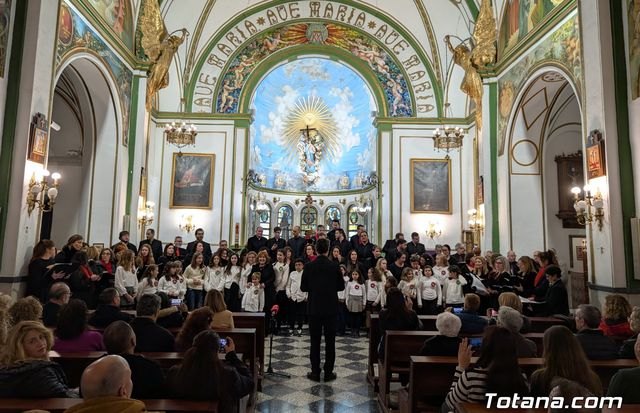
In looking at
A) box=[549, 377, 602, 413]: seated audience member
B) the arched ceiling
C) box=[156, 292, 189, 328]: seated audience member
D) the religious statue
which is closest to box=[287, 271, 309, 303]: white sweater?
box=[156, 292, 189, 328]: seated audience member

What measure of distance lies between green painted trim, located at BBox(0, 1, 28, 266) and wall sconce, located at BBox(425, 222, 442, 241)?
12.5 m

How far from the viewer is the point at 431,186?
16.0 metres

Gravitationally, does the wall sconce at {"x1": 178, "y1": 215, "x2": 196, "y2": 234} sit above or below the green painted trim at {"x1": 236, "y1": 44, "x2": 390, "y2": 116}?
below

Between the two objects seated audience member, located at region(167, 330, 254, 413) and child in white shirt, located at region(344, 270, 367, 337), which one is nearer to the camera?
seated audience member, located at region(167, 330, 254, 413)

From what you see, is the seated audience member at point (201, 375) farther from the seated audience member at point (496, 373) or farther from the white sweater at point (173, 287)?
the white sweater at point (173, 287)

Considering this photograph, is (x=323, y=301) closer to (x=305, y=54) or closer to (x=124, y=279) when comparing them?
(x=124, y=279)

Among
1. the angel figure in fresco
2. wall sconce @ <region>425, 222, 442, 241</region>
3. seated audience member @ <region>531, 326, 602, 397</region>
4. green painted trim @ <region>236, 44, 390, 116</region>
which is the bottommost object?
seated audience member @ <region>531, 326, 602, 397</region>

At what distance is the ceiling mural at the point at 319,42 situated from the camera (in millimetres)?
16703

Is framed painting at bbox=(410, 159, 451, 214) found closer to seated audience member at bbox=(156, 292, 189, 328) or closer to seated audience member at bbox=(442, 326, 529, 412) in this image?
seated audience member at bbox=(156, 292, 189, 328)

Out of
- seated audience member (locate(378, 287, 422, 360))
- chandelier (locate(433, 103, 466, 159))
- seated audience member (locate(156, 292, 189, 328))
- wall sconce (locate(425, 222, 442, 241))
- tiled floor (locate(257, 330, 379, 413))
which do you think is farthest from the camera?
wall sconce (locate(425, 222, 442, 241))

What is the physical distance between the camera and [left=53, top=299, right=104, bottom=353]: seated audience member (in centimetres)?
350

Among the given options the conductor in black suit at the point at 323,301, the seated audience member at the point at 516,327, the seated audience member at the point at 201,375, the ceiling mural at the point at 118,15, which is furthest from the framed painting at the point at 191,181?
the seated audience member at the point at 201,375

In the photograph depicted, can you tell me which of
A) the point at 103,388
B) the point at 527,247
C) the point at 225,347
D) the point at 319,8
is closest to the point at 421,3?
the point at 319,8

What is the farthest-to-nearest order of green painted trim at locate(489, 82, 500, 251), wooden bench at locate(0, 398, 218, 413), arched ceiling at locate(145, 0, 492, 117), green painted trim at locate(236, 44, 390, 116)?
green painted trim at locate(236, 44, 390, 116) → arched ceiling at locate(145, 0, 492, 117) → green painted trim at locate(489, 82, 500, 251) → wooden bench at locate(0, 398, 218, 413)
